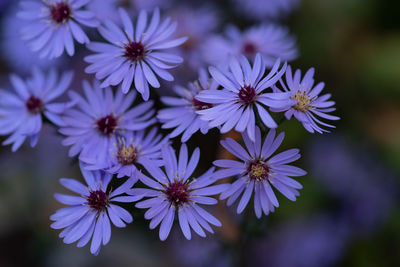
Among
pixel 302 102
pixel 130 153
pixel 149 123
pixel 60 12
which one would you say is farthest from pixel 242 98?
pixel 60 12

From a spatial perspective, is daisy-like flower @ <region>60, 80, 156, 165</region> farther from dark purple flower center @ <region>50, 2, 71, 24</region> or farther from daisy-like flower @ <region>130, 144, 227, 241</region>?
dark purple flower center @ <region>50, 2, 71, 24</region>

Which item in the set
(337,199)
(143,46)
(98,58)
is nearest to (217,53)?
(143,46)

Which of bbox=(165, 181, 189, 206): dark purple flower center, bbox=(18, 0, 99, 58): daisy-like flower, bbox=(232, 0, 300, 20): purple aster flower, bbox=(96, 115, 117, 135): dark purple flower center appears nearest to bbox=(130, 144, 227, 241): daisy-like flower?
bbox=(165, 181, 189, 206): dark purple flower center

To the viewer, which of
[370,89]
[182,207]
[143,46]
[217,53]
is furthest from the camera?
[370,89]

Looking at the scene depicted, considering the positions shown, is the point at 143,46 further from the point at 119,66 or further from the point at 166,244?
the point at 166,244

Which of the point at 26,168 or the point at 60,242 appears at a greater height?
the point at 26,168

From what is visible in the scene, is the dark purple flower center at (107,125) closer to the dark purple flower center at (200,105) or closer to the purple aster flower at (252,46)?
the dark purple flower center at (200,105)

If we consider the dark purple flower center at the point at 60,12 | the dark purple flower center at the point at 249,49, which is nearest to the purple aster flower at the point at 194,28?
the dark purple flower center at the point at 249,49
